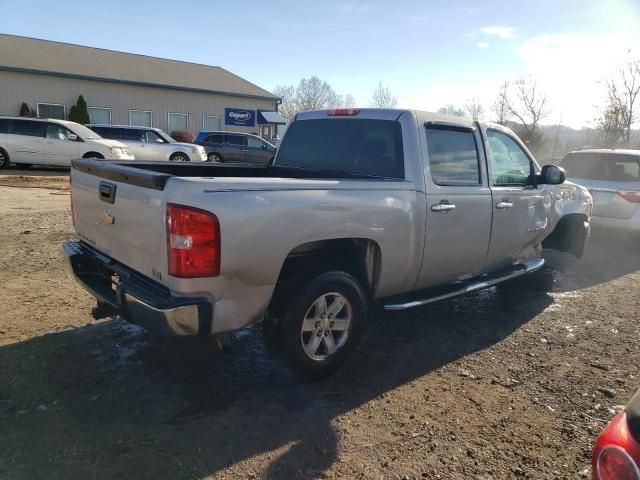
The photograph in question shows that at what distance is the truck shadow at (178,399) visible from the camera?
2664 mm

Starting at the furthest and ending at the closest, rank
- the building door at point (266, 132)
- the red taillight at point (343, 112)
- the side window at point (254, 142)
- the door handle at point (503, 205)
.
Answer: the building door at point (266, 132) < the side window at point (254, 142) < the door handle at point (503, 205) < the red taillight at point (343, 112)

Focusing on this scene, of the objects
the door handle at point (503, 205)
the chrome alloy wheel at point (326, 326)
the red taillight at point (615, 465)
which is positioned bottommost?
the chrome alloy wheel at point (326, 326)

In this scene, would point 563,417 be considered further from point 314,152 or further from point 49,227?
point 49,227

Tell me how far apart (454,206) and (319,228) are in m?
1.42

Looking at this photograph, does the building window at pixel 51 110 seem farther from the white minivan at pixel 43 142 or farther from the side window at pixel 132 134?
the white minivan at pixel 43 142

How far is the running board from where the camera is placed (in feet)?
12.7

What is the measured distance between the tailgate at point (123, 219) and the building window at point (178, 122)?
29225 mm

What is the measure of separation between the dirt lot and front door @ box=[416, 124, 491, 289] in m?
0.71

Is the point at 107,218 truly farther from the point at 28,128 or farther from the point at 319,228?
the point at 28,128

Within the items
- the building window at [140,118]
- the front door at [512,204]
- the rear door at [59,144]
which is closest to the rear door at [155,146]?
the rear door at [59,144]

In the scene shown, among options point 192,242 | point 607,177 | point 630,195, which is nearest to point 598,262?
A: point 630,195

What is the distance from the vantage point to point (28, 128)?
16.3 m

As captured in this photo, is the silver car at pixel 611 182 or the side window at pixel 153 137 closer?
the silver car at pixel 611 182

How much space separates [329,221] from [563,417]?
2.04 meters
